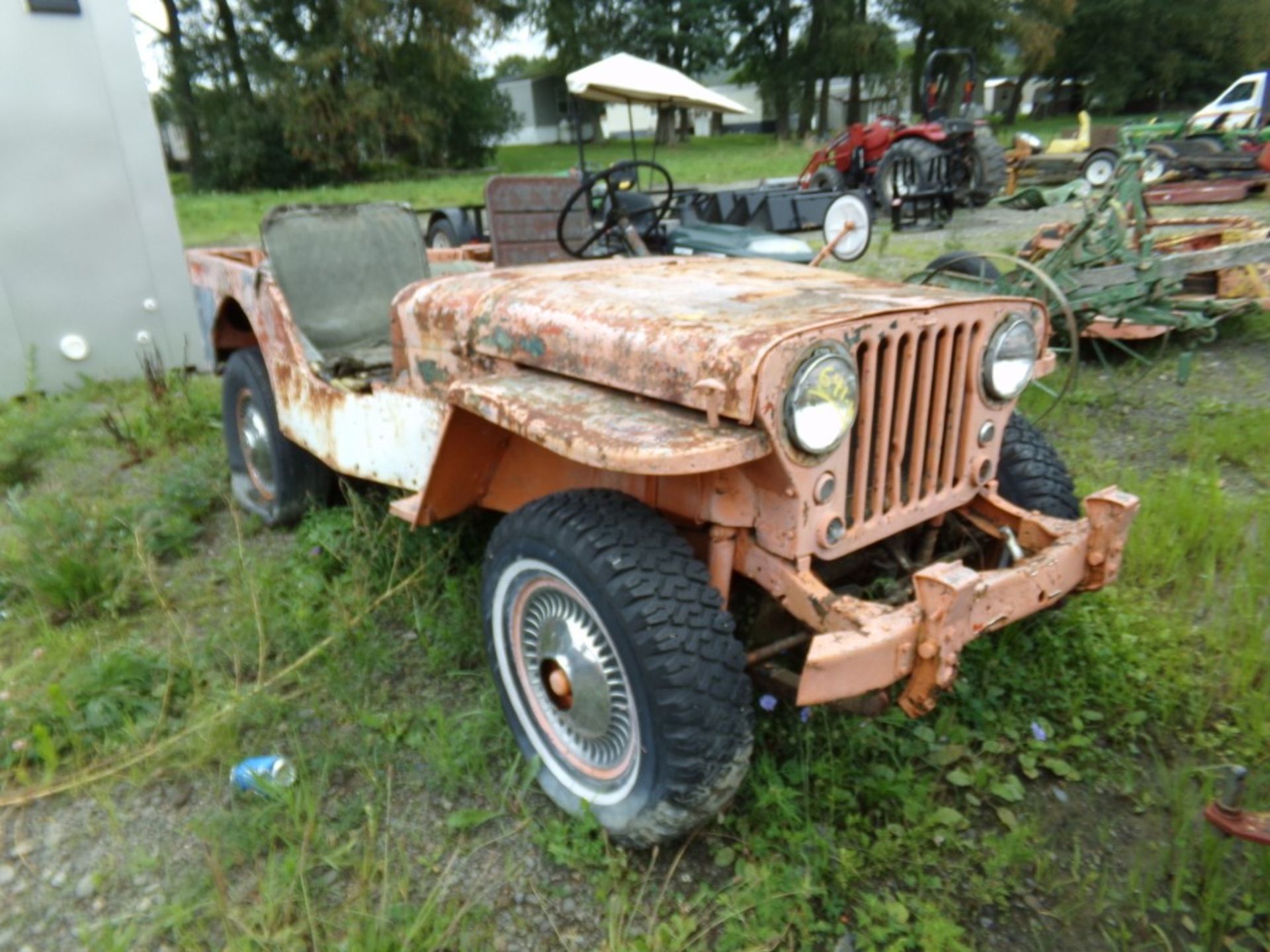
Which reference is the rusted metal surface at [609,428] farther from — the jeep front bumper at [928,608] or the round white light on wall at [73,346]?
the round white light on wall at [73,346]

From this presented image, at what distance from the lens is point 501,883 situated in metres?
2.07

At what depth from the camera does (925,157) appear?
10930 millimetres

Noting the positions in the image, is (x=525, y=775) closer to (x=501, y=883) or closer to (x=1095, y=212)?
(x=501, y=883)

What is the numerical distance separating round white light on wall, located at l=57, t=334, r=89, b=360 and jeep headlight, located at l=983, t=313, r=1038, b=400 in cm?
551

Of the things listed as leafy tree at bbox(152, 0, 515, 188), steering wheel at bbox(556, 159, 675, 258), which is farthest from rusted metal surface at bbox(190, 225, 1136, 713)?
leafy tree at bbox(152, 0, 515, 188)

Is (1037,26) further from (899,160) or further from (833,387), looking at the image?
(833,387)

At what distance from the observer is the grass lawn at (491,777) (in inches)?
76.9

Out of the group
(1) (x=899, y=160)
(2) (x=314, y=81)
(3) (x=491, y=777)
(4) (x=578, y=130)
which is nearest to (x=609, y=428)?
(3) (x=491, y=777)

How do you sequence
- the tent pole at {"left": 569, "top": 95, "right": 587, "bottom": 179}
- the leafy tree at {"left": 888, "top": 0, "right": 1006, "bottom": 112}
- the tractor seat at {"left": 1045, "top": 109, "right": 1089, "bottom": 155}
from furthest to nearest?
the leafy tree at {"left": 888, "top": 0, "right": 1006, "bottom": 112}, the tractor seat at {"left": 1045, "top": 109, "right": 1089, "bottom": 155}, the tent pole at {"left": 569, "top": 95, "right": 587, "bottom": 179}

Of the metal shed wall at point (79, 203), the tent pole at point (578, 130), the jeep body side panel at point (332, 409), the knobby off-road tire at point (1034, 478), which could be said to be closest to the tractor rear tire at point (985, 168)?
the tent pole at point (578, 130)

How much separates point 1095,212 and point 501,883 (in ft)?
15.6

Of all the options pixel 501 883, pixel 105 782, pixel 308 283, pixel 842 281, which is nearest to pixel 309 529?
pixel 308 283

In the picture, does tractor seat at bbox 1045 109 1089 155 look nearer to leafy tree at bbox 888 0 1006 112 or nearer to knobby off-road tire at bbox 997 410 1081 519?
leafy tree at bbox 888 0 1006 112

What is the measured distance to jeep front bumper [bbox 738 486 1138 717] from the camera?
5.87 ft
